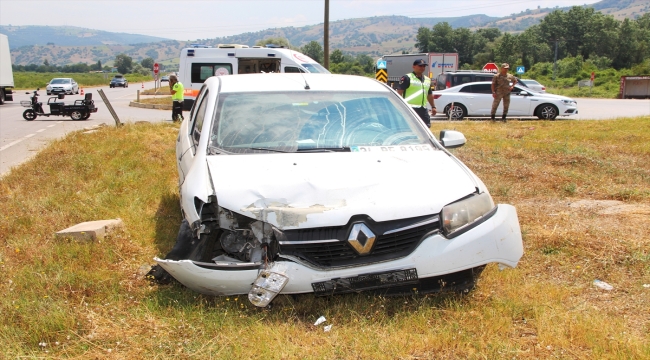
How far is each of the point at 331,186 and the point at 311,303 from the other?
80 cm

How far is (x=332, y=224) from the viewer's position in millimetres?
3428

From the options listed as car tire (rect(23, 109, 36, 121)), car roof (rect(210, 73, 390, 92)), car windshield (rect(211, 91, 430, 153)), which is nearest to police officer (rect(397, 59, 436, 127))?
car roof (rect(210, 73, 390, 92))

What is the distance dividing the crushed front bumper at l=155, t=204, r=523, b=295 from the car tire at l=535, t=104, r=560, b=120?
1660 cm

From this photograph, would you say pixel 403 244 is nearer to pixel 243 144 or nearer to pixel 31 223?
pixel 243 144

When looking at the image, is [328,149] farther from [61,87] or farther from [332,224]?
[61,87]

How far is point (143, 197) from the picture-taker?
275 inches

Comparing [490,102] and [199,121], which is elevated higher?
[199,121]

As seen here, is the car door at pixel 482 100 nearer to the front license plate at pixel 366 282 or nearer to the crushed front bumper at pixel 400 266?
the crushed front bumper at pixel 400 266

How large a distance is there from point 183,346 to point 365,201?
4.42ft

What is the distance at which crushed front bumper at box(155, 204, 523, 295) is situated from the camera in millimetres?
3463

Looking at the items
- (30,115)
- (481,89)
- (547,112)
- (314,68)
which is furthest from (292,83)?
(30,115)

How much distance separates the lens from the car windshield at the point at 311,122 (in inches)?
178

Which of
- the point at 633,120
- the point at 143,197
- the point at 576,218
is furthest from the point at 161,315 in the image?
the point at 633,120

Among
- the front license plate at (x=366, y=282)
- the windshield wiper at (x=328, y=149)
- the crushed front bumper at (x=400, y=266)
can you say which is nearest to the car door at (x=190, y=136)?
the windshield wiper at (x=328, y=149)
